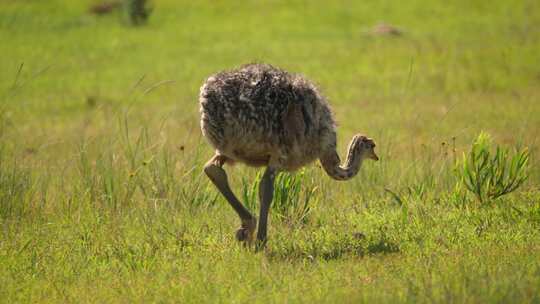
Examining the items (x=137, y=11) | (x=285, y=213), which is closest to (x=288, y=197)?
(x=285, y=213)

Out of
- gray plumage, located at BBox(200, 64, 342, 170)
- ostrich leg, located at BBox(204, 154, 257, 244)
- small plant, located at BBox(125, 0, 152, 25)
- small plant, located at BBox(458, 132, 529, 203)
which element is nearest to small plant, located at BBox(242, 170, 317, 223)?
ostrich leg, located at BBox(204, 154, 257, 244)

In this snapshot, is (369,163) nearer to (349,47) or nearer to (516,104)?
(516,104)

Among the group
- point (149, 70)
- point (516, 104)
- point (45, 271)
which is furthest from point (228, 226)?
point (149, 70)

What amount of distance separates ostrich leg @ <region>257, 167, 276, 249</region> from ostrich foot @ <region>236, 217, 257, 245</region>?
5.6 inches

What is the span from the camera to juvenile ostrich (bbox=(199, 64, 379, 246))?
668 cm

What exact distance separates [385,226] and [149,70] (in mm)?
13448

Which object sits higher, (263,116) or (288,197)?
(263,116)

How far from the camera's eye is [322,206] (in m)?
8.44

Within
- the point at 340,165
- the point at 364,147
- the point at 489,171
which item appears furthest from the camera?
the point at 489,171

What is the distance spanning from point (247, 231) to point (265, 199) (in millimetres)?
309

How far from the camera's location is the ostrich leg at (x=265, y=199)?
688cm

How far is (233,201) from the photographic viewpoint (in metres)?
7.18

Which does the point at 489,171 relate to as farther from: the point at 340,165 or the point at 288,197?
the point at 288,197

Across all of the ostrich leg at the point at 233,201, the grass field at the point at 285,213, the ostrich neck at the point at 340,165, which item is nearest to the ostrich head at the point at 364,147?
the ostrich neck at the point at 340,165
